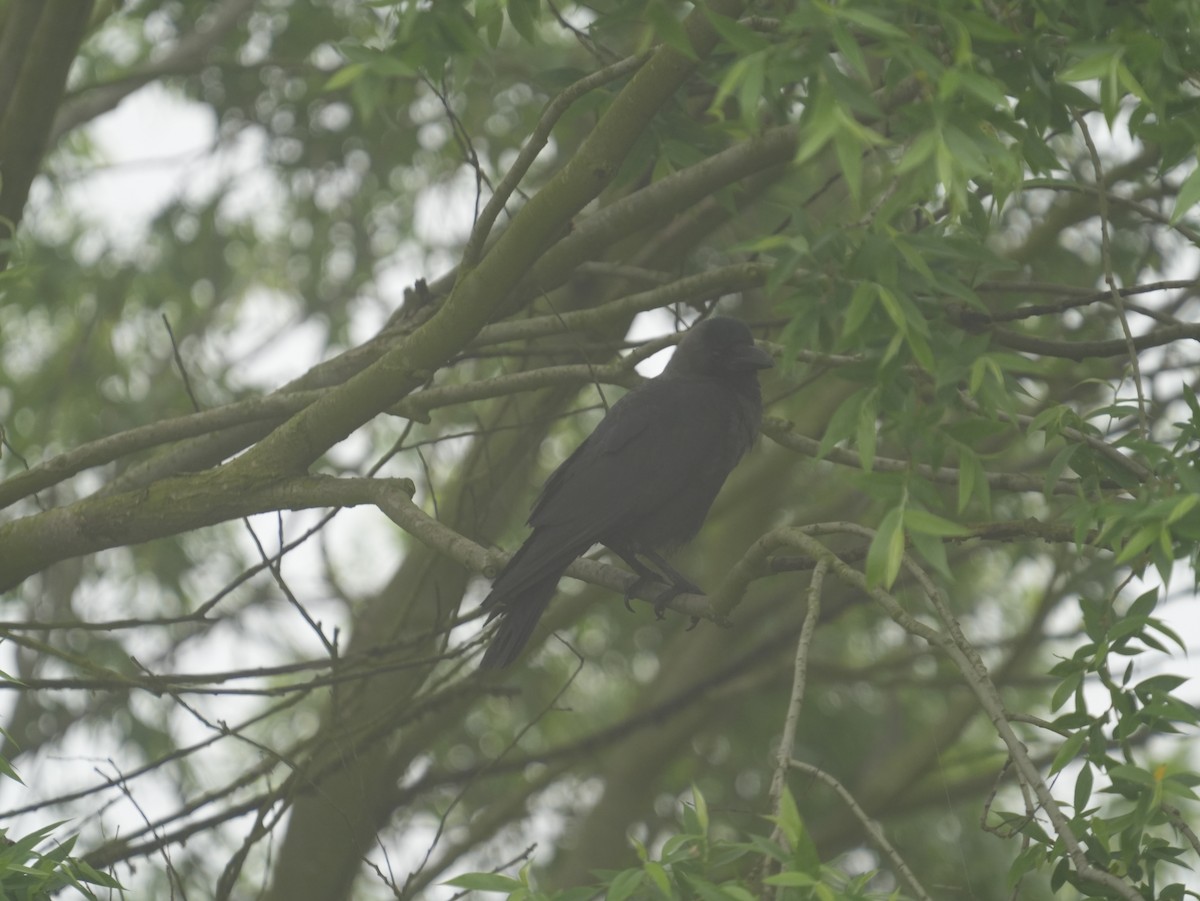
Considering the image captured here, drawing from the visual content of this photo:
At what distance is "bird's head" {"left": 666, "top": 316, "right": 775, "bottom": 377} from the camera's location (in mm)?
5336

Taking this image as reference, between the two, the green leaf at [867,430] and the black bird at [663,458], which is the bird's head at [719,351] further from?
the green leaf at [867,430]

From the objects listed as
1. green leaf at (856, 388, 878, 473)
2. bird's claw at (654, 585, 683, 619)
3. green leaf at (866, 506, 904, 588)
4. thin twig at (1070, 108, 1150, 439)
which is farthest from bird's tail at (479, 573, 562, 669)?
green leaf at (866, 506, 904, 588)

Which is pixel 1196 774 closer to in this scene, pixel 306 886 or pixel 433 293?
pixel 433 293

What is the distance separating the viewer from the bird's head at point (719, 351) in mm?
5336

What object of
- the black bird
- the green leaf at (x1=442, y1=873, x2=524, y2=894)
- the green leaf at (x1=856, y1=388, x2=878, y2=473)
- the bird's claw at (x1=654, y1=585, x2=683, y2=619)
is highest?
the black bird

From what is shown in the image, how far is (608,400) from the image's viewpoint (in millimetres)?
7680

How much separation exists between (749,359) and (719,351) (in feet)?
0.76

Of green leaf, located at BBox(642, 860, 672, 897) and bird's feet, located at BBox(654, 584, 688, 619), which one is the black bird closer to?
bird's feet, located at BBox(654, 584, 688, 619)

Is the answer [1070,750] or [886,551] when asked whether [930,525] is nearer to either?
[886,551]

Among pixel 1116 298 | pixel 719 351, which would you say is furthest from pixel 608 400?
pixel 1116 298

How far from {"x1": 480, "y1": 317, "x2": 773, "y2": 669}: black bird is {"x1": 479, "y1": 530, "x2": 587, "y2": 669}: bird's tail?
8.6 inches

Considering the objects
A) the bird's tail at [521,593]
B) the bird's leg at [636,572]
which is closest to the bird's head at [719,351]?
the bird's leg at [636,572]

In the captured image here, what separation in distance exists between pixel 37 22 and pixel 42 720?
16.8 ft

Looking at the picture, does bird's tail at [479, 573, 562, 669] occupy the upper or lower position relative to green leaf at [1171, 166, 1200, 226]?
upper
